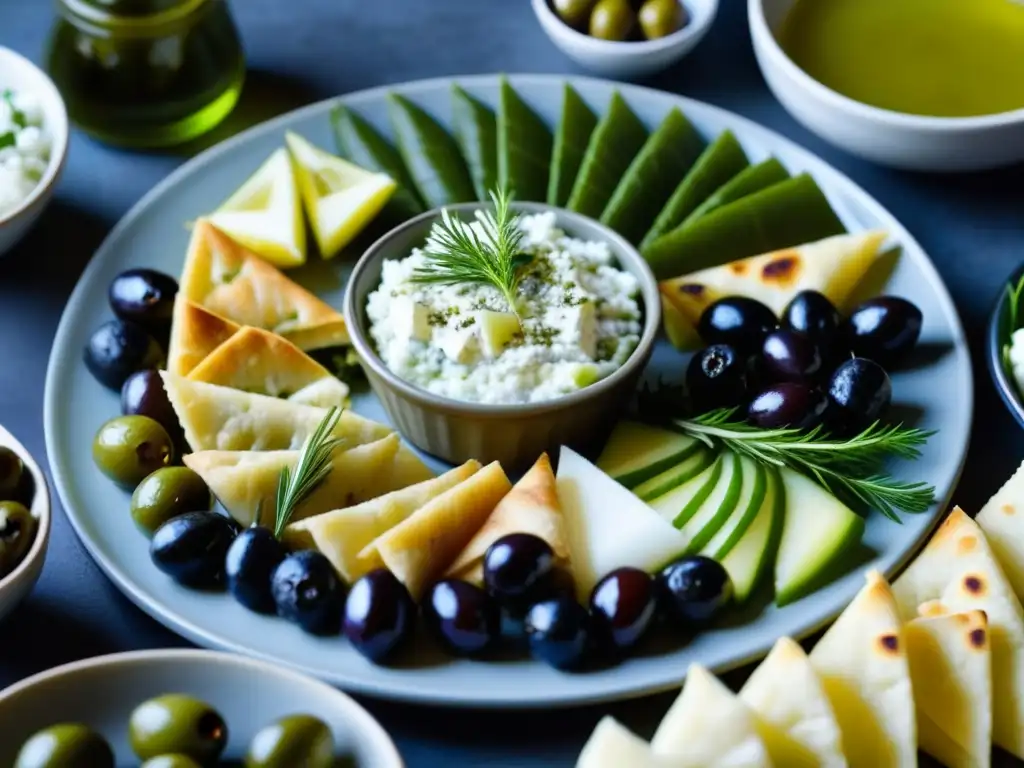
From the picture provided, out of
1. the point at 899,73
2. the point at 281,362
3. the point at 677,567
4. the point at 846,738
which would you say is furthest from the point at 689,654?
the point at 899,73

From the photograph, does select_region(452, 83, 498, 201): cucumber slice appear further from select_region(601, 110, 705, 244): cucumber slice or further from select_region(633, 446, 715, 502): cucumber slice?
select_region(633, 446, 715, 502): cucumber slice

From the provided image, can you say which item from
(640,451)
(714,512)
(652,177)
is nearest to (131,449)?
(640,451)

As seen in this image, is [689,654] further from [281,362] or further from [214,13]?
[214,13]

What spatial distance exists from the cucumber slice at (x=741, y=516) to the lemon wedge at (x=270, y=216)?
1096mm

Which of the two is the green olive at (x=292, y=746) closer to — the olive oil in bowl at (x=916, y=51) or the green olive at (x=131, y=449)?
the green olive at (x=131, y=449)

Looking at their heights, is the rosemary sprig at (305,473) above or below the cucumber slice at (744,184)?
below

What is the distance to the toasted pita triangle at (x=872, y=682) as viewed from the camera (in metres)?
1.87

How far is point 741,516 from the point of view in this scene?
221cm

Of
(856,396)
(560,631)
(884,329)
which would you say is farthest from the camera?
(884,329)

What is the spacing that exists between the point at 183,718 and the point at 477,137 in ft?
5.17

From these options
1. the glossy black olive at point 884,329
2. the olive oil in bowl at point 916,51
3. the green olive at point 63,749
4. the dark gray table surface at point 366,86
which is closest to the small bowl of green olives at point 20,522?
the dark gray table surface at point 366,86

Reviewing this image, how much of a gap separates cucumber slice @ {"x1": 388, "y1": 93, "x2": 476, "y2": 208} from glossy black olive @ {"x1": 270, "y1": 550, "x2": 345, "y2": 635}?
3.36 feet

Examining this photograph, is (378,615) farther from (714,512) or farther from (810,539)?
(810,539)

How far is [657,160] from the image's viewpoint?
2865 mm
